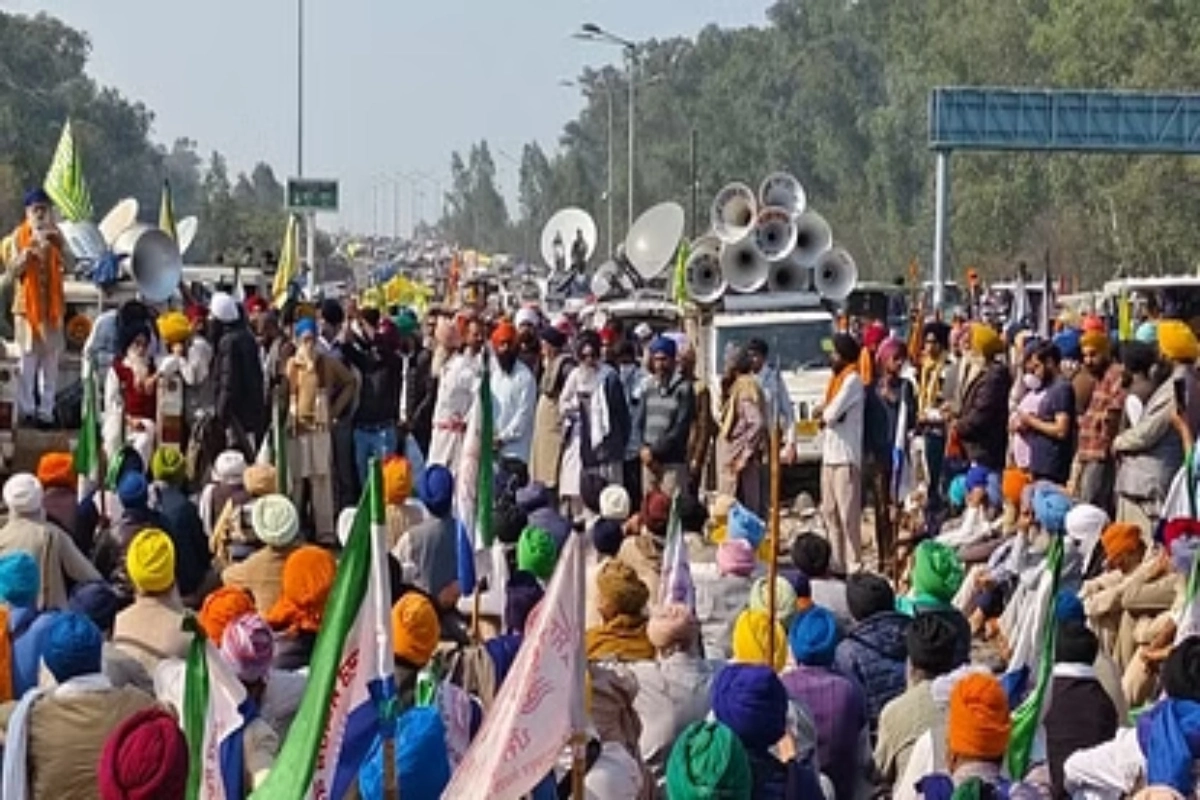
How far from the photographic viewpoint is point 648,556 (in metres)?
10.8

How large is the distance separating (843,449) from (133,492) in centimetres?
550

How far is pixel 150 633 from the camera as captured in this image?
8.52 meters

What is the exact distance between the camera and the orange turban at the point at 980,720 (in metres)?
6.60

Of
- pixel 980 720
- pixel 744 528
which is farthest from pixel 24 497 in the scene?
pixel 980 720

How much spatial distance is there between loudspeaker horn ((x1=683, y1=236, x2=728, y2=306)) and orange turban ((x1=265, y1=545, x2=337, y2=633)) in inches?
722

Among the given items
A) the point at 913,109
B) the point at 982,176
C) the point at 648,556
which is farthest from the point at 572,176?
the point at 648,556

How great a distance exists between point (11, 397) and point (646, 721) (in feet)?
35.4

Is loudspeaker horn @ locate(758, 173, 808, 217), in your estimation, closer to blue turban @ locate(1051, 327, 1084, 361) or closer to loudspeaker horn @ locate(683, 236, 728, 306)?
loudspeaker horn @ locate(683, 236, 728, 306)

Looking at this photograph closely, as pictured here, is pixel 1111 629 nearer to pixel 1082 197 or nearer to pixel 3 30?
pixel 1082 197

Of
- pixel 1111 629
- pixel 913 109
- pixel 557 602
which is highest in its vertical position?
pixel 913 109

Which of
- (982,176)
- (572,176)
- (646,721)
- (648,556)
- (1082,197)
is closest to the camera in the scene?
(646,721)

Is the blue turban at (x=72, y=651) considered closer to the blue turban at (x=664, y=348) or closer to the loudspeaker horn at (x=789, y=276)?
the blue turban at (x=664, y=348)

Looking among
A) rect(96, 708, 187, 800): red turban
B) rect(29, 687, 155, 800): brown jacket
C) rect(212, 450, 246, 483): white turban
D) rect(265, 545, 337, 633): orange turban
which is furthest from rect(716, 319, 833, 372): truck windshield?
rect(96, 708, 187, 800): red turban

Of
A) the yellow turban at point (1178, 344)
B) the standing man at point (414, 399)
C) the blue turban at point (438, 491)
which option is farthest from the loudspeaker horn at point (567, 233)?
the blue turban at point (438, 491)
